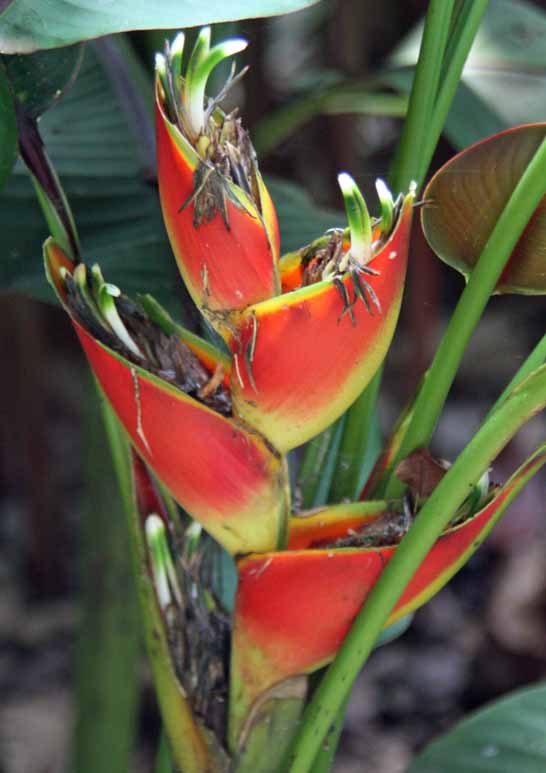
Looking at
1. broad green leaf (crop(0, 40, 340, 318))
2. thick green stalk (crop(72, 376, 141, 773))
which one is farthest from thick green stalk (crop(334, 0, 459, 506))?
thick green stalk (crop(72, 376, 141, 773))

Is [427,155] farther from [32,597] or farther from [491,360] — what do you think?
[491,360]

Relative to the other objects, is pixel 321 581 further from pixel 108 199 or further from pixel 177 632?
pixel 108 199

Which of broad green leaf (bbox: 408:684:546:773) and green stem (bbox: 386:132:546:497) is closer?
green stem (bbox: 386:132:546:497)

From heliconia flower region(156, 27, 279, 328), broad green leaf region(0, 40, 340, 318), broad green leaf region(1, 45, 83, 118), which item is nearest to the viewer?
heliconia flower region(156, 27, 279, 328)

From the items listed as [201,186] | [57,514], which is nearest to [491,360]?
[57,514]

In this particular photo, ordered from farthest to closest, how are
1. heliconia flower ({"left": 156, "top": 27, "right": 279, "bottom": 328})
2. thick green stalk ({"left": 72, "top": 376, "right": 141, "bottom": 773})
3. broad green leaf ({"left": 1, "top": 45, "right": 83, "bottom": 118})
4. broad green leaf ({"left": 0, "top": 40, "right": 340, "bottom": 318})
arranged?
thick green stalk ({"left": 72, "top": 376, "right": 141, "bottom": 773}), broad green leaf ({"left": 0, "top": 40, "right": 340, "bottom": 318}), broad green leaf ({"left": 1, "top": 45, "right": 83, "bottom": 118}), heliconia flower ({"left": 156, "top": 27, "right": 279, "bottom": 328})

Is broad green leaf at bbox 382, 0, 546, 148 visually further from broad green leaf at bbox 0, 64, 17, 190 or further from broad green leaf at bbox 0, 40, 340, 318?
broad green leaf at bbox 0, 64, 17, 190

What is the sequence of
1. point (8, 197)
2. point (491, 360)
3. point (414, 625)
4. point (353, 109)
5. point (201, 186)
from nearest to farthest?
point (201, 186) < point (8, 197) < point (353, 109) < point (414, 625) < point (491, 360)
